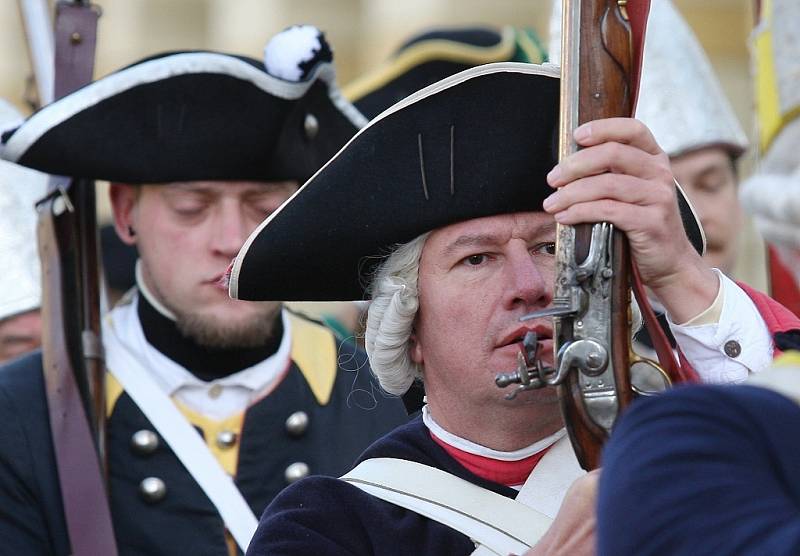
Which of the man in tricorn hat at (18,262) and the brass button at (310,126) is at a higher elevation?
the brass button at (310,126)

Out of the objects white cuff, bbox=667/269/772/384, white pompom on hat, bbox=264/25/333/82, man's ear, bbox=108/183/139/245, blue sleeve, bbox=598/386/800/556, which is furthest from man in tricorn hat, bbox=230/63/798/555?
man's ear, bbox=108/183/139/245

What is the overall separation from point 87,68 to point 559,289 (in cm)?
227

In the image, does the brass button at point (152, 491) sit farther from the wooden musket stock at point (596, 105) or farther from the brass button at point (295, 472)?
the wooden musket stock at point (596, 105)

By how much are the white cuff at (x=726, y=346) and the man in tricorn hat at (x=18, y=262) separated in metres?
3.05

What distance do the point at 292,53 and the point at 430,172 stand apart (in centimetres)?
138

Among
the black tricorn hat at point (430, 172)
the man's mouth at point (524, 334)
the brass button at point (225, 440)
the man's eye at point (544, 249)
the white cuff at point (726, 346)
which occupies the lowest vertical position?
the brass button at point (225, 440)

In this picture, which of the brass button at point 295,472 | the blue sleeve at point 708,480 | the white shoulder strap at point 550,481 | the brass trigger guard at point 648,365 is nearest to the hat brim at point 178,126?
the brass button at point 295,472

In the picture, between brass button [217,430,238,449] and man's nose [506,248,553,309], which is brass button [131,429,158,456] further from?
man's nose [506,248,553,309]

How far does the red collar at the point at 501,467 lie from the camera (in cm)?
284

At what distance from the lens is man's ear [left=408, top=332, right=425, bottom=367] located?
303cm

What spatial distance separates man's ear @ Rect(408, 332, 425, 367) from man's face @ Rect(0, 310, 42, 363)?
251 cm

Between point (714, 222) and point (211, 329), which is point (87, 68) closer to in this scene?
point (211, 329)

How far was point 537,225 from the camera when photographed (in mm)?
2826

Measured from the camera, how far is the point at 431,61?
5.67 meters
